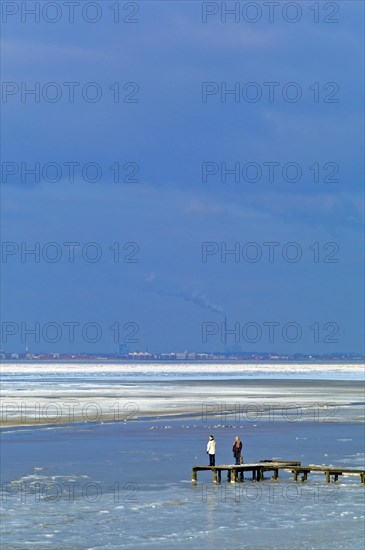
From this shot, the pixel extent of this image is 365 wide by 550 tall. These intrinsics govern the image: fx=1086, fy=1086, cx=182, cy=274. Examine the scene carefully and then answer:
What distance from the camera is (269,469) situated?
45062mm

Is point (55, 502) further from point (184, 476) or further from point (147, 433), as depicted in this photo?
point (147, 433)

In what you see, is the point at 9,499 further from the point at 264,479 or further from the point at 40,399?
the point at 40,399

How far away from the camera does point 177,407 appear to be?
94812 mm

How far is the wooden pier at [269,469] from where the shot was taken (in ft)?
142

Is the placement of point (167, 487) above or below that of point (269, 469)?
below

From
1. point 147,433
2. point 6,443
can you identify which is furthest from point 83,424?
point 6,443

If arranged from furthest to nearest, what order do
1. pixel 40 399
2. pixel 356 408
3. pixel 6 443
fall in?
pixel 40 399, pixel 356 408, pixel 6 443

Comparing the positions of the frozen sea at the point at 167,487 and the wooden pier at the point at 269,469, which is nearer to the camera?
the frozen sea at the point at 167,487

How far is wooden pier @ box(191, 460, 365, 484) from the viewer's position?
1706 inches

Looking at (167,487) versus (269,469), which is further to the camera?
(269,469)

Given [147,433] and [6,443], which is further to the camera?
[147,433]

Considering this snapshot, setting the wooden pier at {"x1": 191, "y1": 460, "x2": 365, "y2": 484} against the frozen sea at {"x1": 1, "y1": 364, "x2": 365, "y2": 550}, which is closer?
the frozen sea at {"x1": 1, "y1": 364, "x2": 365, "y2": 550}

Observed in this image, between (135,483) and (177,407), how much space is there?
51749 mm

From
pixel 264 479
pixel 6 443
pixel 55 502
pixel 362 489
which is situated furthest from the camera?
pixel 6 443
